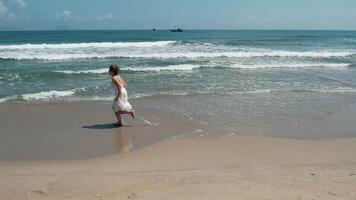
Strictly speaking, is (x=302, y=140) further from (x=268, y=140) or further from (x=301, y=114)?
(x=301, y=114)

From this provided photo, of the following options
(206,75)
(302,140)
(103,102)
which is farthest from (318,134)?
(206,75)

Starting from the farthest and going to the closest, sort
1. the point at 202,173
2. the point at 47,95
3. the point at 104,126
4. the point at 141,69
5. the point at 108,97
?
the point at 141,69 < the point at 47,95 < the point at 108,97 < the point at 104,126 < the point at 202,173

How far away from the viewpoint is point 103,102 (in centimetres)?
1166

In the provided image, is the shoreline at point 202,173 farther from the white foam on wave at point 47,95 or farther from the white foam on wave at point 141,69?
the white foam on wave at point 141,69

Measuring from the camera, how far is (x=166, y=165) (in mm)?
6309

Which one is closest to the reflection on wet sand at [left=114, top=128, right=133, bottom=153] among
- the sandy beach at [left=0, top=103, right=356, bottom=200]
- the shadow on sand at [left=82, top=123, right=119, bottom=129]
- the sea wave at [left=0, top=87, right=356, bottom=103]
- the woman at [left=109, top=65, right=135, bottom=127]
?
the sandy beach at [left=0, top=103, right=356, bottom=200]

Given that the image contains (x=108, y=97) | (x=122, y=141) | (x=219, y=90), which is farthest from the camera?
(x=219, y=90)

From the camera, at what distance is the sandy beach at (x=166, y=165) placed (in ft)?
16.6

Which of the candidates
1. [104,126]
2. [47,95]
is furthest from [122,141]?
[47,95]

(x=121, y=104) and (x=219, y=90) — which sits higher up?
(x=121, y=104)

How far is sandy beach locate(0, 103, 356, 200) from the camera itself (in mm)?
5055

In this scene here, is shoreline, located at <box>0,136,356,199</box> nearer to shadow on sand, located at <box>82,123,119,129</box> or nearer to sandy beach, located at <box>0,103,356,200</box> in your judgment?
sandy beach, located at <box>0,103,356,200</box>

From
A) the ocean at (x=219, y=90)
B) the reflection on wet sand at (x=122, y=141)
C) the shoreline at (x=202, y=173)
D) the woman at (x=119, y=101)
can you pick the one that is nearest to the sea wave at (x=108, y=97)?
the ocean at (x=219, y=90)

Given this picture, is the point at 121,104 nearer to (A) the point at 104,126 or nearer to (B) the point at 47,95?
(A) the point at 104,126
